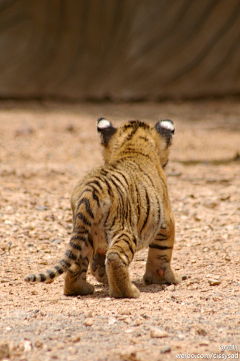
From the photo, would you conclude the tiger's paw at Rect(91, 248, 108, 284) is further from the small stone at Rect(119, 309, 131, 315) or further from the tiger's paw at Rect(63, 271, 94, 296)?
the small stone at Rect(119, 309, 131, 315)

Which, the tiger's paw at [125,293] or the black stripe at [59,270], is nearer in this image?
the black stripe at [59,270]

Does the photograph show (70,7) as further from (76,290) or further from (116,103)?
(76,290)

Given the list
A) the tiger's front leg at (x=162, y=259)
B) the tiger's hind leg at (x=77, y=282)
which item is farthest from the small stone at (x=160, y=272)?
the tiger's hind leg at (x=77, y=282)

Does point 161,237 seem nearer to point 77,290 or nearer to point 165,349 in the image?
point 77,290

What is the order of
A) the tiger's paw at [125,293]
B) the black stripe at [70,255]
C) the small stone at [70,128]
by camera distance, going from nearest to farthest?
1. the black stripe at [70,255]
2. the tiger's paw at [125,293]
3. the small stone at [70,128]

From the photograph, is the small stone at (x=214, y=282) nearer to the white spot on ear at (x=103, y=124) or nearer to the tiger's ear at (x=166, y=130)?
the tiger's ear at (x=166, y=130)

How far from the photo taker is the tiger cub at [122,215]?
3.56m

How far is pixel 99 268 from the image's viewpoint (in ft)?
14.1

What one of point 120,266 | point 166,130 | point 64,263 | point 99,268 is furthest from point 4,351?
point 166,130

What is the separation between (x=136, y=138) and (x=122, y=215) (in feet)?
3.52

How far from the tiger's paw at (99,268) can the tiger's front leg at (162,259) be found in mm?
338

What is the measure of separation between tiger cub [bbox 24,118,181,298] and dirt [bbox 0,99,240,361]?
0.16m

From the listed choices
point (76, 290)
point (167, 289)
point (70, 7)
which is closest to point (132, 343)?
point (76, 290)

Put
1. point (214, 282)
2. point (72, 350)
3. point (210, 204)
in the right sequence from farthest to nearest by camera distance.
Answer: point (210, 204), point (214, 282), point (72, 350)
